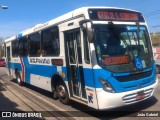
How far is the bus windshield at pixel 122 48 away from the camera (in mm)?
7117

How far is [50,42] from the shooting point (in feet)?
32.4

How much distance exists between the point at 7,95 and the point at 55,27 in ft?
15.5

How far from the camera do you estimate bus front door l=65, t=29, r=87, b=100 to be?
7.81m

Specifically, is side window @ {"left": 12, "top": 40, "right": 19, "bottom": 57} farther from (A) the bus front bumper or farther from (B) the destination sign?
(A) the bus front bumper

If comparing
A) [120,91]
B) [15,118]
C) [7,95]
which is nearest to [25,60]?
[7,95]

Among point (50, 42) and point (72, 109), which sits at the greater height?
point (50, 42)

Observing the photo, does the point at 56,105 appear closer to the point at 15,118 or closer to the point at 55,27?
the point at 15,118

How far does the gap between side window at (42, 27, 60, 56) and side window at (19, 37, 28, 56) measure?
9.37 ft

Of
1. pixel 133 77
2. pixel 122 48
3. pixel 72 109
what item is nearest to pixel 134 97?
pixel 133 77

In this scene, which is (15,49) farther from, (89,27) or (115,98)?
(115,98)

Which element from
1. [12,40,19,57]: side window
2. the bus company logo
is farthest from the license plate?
[12,40,19,57]: side window

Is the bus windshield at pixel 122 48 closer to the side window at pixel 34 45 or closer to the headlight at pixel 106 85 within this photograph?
the headlight at pixel 106 85

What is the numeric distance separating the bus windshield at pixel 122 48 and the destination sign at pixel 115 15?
Result: 26cm

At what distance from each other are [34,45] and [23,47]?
2.03 m
